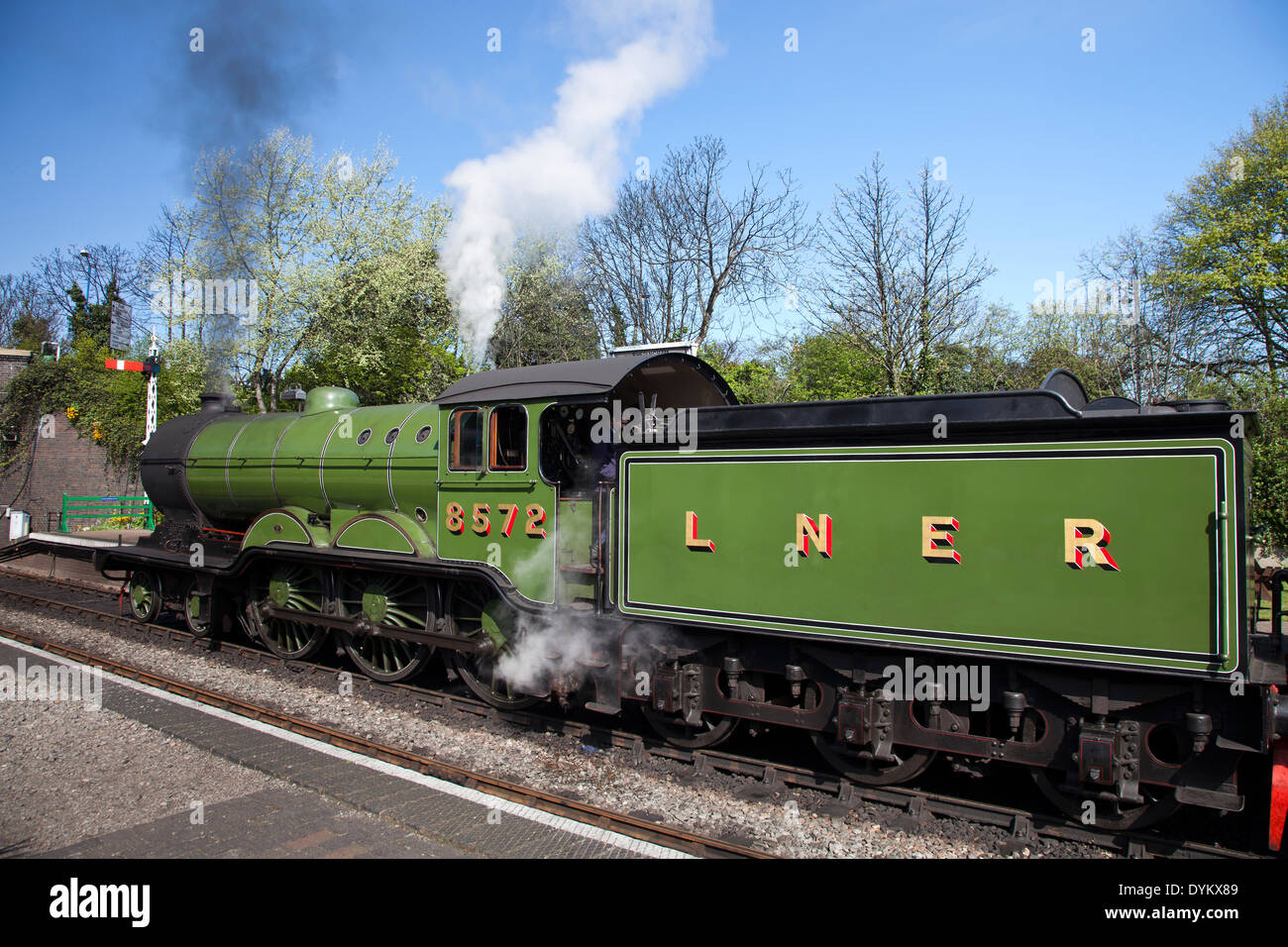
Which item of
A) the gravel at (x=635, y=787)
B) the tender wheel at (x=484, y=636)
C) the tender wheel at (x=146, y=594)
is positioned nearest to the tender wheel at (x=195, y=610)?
the tender wheel at (x=146, y=594)

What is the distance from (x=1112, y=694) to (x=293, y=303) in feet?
67.8

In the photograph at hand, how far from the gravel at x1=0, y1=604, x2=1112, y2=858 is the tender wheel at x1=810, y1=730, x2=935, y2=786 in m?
0.21

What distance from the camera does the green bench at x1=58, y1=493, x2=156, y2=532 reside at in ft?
76.0

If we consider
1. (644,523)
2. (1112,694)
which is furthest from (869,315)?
(1112,694)

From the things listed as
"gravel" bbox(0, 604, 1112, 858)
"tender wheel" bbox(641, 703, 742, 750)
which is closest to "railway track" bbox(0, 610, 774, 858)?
"gravel" bbox(0, 604, 1112, 858)

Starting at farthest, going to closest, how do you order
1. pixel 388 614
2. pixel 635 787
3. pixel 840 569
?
pixel 388 614 → pixel 635 787 → pixel 840 569

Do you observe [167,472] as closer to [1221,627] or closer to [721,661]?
[721,661]

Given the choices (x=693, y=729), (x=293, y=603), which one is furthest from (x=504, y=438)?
(x=293, y=603)

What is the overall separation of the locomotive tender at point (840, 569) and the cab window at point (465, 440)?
0.04m

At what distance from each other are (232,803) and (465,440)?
3.47 m

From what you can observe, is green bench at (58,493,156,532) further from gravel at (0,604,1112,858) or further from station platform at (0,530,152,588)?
gravel at (0,604,1112,858)

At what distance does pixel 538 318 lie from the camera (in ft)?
75.5

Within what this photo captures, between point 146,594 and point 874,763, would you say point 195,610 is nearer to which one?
point 146,594
